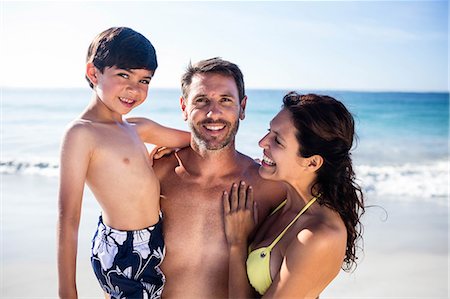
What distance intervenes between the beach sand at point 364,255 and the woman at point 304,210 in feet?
8.37

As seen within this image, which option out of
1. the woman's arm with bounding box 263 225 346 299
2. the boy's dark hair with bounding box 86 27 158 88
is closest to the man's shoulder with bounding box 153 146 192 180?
the boy's dark hair with bounding box 86 27 158 88

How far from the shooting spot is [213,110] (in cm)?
322

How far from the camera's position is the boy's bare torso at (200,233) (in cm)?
329

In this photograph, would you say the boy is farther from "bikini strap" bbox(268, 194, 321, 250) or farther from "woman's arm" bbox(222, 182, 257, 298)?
"bikini strap" bbox(268, 194, 321, 250)

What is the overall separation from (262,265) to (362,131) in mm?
15903

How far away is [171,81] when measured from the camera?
72.2 ft

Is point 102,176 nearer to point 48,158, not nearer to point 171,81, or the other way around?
point 48,158

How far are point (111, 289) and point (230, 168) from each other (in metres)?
0.96

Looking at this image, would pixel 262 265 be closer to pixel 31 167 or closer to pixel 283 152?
pixel 283 152

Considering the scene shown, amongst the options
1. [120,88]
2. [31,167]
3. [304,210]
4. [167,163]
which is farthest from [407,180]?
[120,88]

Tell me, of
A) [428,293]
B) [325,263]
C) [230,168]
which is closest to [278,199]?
[230,168]

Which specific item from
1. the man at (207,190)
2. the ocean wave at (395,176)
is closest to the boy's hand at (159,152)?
the man at (207,190)

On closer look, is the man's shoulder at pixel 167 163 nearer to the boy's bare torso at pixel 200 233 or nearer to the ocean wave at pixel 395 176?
the boy's bare torso at pixel 200 233

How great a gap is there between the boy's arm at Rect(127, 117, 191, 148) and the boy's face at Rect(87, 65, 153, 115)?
0.36 metres
